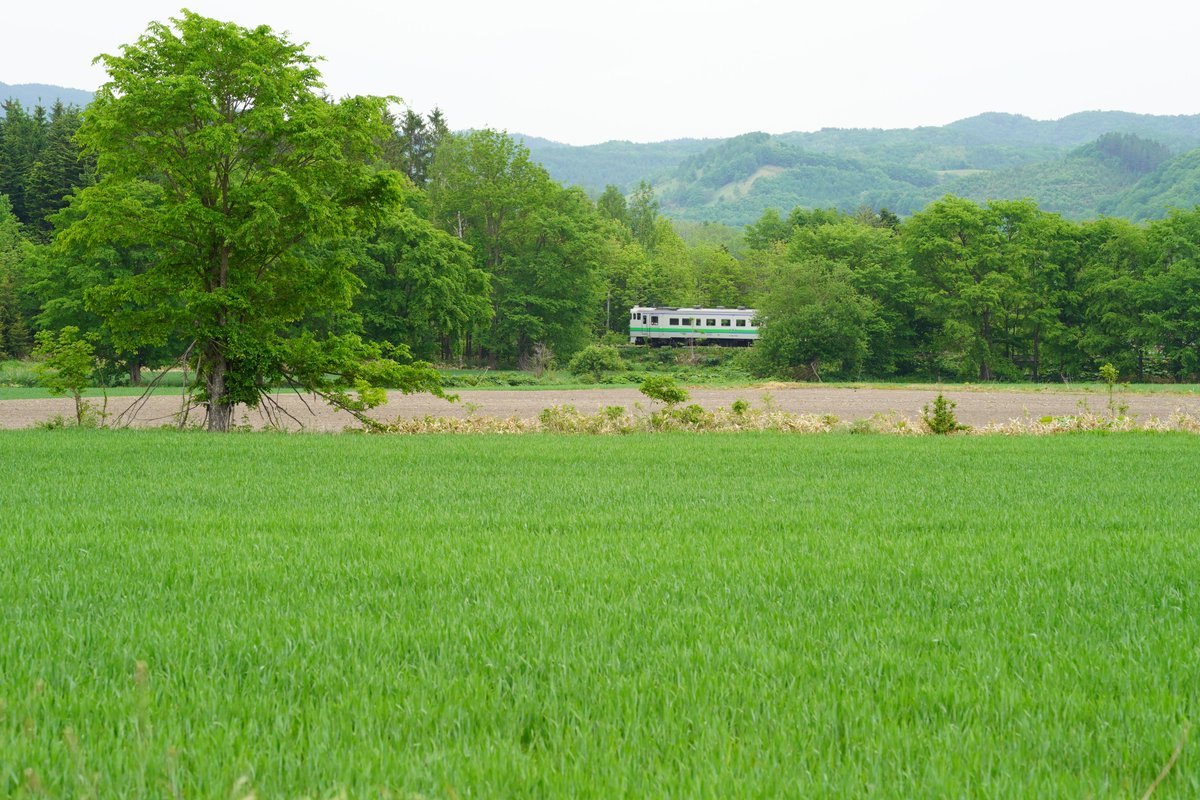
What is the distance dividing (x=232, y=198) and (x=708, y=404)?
2402 centimetres

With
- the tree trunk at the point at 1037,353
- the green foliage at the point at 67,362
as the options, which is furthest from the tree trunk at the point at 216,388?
the tree trunk at the point at 1037,353

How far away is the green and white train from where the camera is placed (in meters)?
77.4

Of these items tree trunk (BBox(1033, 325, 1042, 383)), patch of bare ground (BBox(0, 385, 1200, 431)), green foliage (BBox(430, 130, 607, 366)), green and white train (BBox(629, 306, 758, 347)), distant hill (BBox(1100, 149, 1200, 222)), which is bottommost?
patch of bare ground (BBox(0, 385, 1200, 431))

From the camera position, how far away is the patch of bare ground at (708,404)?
1284 inches

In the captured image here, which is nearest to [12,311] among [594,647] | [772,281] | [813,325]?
[772,281]

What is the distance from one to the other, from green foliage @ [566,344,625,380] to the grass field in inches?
2057

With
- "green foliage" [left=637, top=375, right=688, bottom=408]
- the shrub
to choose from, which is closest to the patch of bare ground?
"green foliage" [left=637, top=375, right=688, bottom=408]

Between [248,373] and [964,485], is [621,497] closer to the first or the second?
[964,485]

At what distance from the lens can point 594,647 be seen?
14.3ft

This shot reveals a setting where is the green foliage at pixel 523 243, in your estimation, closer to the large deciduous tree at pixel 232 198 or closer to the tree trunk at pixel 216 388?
the large deciduous tree at pixel 232 198

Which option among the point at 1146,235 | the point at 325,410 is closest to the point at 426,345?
the point at 325,410

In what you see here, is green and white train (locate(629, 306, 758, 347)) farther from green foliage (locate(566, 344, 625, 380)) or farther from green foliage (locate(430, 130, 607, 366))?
green foliage (locate(566, 344, 625, 380))

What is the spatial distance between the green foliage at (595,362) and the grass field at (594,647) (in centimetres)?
5224

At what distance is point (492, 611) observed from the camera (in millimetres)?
5016
